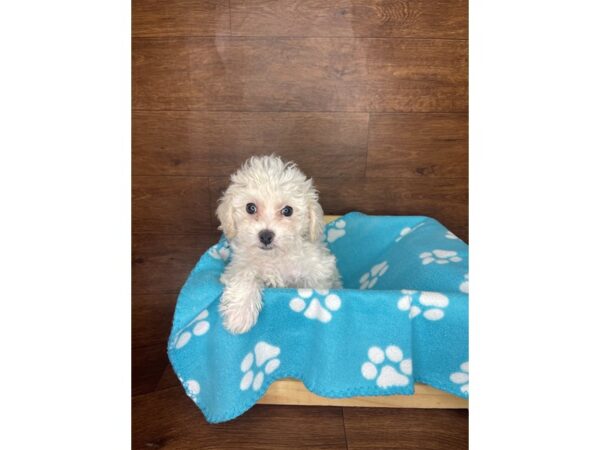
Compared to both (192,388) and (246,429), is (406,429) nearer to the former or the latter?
(246,429)

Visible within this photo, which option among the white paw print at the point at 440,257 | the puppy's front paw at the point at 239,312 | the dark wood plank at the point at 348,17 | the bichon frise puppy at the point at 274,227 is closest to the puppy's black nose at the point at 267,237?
the bichon frise puppy at the point at 274,227

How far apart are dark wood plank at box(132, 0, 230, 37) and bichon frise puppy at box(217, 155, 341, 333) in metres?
0.62

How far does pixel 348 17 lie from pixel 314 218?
83cm

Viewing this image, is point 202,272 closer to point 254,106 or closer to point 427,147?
point 254,106

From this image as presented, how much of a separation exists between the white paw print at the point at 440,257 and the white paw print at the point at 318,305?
48cm

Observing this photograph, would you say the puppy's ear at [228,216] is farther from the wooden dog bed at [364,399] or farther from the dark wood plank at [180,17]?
the dark wood plank at [180,17]

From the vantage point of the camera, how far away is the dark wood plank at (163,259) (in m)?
1.99

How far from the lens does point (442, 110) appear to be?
194 centimetres

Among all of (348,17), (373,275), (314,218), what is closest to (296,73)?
(348,17)

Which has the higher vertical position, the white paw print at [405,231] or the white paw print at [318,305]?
the white paw print at [405,231]

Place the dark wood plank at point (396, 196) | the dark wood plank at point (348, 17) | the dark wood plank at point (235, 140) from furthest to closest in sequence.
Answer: the dark wood plank at point (396, 196), the dark wood plank at point (235, 140), the dark wood plank at point (348, 17)
